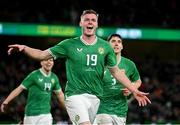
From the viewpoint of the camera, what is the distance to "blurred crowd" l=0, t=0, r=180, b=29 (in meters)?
25.8

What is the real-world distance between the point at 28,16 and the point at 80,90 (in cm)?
1833

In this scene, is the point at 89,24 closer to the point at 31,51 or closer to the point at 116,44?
the point at 31,51

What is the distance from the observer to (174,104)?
80.4 ft

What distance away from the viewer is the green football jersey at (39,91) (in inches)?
449

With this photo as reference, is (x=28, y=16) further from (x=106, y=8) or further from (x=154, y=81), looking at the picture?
(x=154, y=81)

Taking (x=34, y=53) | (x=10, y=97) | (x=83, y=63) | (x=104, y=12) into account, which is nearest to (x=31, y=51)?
(x=34, y=53)

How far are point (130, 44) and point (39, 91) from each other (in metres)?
18.5

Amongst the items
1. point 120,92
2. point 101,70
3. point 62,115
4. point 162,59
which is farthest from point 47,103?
point 162,59

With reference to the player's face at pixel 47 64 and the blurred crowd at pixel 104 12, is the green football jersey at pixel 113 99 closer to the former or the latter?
the player's face at pixel 47 64

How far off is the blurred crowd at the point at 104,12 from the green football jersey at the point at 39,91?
13676mm

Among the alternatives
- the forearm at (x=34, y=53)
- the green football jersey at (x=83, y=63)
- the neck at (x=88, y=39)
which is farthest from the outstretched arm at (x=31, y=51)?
the neck at (x=88, y=39)

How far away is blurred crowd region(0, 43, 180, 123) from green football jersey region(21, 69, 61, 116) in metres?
8.64

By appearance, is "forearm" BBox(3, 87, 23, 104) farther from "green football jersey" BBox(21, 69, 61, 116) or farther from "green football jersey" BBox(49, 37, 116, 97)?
"green football jersey" BBox(49, 37, 116, 97)

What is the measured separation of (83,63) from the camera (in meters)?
7.84
